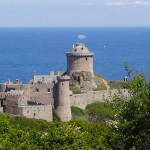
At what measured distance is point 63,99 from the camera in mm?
47000

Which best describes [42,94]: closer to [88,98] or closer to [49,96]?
[49,96]

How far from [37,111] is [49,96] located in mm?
2651

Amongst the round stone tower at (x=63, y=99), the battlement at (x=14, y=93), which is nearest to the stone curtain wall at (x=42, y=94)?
the round stone tower at (x=63, y=99)

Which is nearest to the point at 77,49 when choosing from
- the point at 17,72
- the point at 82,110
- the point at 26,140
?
the point at 82,110

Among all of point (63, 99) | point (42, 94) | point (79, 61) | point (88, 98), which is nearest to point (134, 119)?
point (63, 99)

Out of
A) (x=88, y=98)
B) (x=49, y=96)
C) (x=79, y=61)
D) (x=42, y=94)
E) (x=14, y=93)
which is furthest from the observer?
(x=79, y=61)

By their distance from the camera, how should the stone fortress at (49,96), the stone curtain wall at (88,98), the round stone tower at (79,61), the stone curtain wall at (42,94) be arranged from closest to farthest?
1. the stone fortress at (49,96)
2. the stone curtain wall at (42,94)
3. the stone curtain wall at (88,98)
4. the round stone tower at (79,61)

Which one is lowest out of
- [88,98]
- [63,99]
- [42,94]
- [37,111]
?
[37,111]

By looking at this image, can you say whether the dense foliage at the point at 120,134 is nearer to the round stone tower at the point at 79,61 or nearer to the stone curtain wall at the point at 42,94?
the stone curtain wall at the point at 42,94

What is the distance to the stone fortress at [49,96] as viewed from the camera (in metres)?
44.9

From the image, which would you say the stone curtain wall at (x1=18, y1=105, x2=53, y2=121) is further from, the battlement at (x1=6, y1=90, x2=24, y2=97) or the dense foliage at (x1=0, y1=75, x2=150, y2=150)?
the dense foliage at (x1=0, y1=75, x2=150, y2=150)

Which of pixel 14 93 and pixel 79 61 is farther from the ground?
pixel 79 61

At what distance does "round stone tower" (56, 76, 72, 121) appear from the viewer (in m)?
46.8

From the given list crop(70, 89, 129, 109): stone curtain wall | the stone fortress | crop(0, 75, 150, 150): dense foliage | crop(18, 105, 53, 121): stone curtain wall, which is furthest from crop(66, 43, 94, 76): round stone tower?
crop(0, 75, 150, 150): dense foliage
